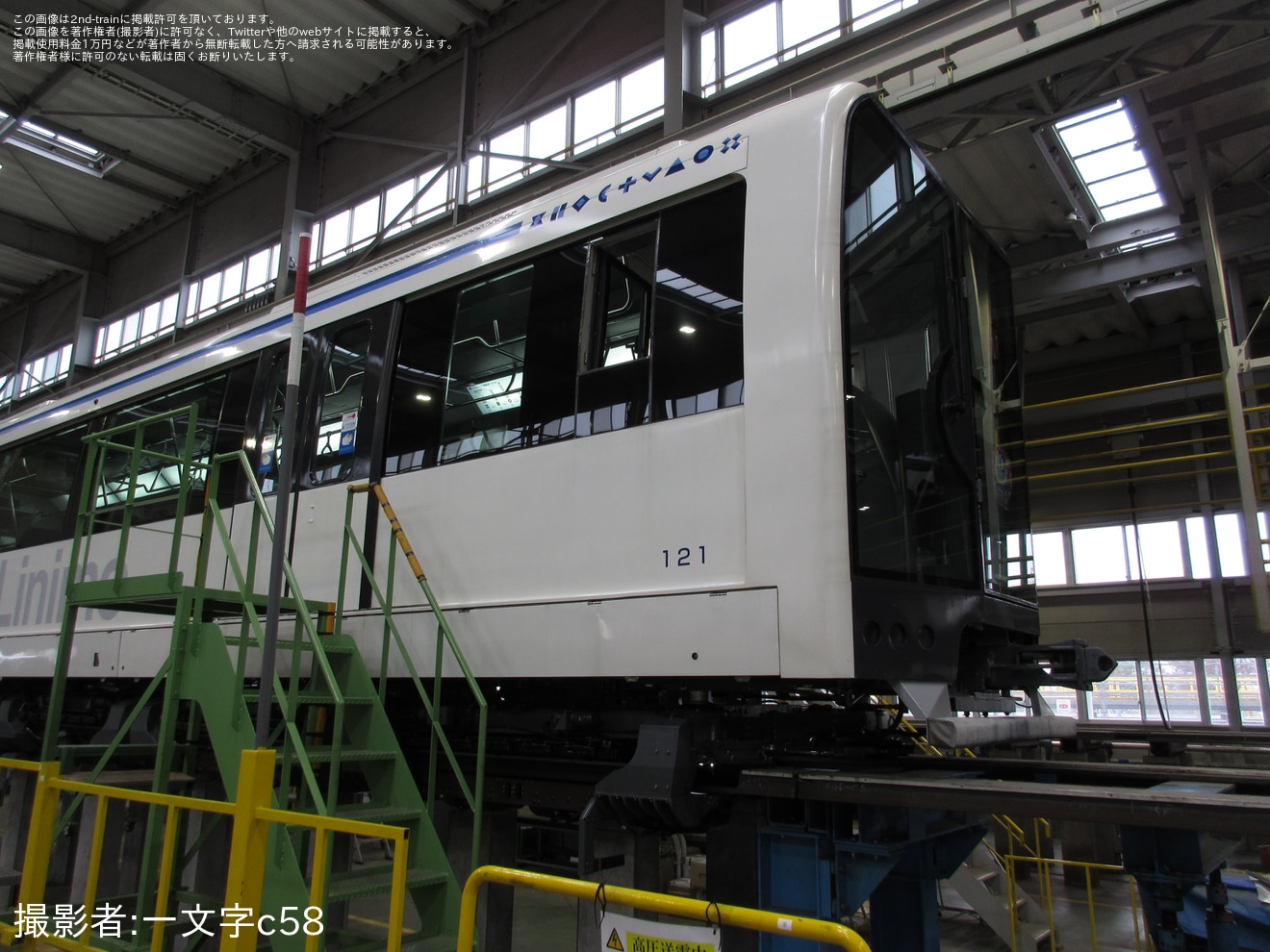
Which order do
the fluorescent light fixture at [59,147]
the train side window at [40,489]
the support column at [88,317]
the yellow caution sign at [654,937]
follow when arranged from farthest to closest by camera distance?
the support column at [88,317] → the fluorescent light fixture at [59,147] → the train side window at [40,489] → the yellow caution sign at [654,937]

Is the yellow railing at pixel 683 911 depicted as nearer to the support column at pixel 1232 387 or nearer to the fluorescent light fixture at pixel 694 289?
the fluorescent light fixture at pixel 694 289

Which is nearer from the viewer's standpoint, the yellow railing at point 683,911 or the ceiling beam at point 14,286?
the yellow railing at point 683,911

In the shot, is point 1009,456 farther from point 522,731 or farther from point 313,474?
point 313,474

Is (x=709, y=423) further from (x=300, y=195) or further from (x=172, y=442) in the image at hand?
(x=300, y=195)

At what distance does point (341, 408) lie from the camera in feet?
18.8

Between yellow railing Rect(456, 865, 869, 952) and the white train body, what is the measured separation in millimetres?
1024

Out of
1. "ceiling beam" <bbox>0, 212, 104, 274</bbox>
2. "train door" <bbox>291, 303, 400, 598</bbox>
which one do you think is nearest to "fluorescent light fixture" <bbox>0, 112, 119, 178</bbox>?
"ceiling beam" <bbox>0, 212, 104, 274</bbox>

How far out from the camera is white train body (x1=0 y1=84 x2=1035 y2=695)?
3523 mm

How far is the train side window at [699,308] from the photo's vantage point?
394cm

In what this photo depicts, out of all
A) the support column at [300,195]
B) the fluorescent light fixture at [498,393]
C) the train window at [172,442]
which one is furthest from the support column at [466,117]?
the fluorescent light fixture at [498,393]

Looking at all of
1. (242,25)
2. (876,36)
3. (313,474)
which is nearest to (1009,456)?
(313,474)

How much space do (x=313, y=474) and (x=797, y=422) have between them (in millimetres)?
3381

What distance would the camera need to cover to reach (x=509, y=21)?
13914 mm

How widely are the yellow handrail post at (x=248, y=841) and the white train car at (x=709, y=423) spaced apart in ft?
3.57
